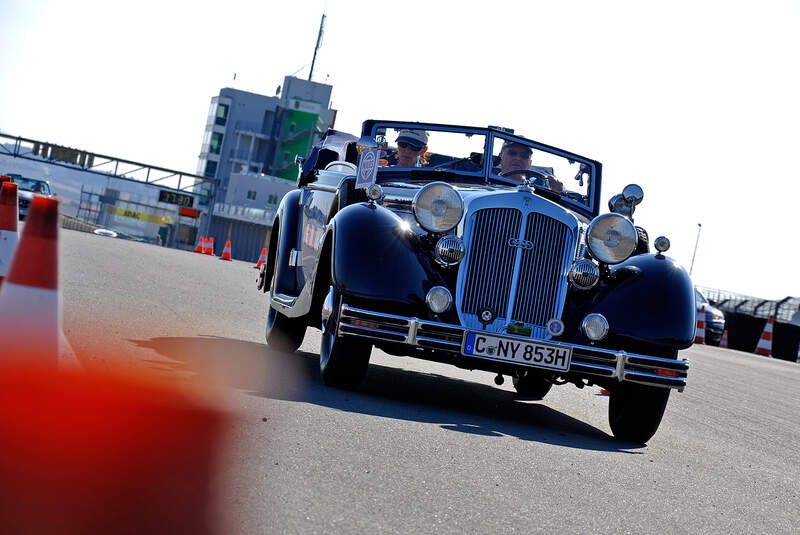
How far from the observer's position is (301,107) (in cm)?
10206

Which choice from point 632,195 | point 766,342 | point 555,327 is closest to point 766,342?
point 766,342

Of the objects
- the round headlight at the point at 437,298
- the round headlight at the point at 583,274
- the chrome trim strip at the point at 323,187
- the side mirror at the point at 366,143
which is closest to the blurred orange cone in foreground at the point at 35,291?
the round headlight at the point at 437,298

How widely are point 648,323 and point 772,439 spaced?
6.97 ft

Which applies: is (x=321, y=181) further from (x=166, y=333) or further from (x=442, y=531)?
(x=442, y=531)

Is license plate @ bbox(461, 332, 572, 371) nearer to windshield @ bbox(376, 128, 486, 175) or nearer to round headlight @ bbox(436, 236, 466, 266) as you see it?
round headlight @ bbox(436, 236, 466, 266)

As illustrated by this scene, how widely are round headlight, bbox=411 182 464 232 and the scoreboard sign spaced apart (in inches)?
3215

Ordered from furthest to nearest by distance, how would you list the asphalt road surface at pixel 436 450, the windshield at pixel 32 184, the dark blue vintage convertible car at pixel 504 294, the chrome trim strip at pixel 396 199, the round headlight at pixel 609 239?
1. the windshield at pixel 32 184
2. the chrome trim strip at pixel 396 199
3. the round headlight at pixel 609 239
4. the dark blue vintage convertible car at pixel 504 294
5. the asphalt road surface at pixel 436 450

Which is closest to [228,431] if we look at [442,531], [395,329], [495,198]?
[442,531]

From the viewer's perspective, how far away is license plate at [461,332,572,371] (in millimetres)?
6059

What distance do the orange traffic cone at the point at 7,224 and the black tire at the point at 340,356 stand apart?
2.51 metres

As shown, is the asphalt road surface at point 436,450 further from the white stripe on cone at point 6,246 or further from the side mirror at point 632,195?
the side mirror at point 632,195

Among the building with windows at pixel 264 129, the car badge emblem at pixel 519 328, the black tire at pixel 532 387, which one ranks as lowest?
the black tire at pixel 532 387

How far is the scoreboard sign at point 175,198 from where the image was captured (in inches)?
3403

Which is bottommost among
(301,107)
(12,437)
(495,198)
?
(12,437)
